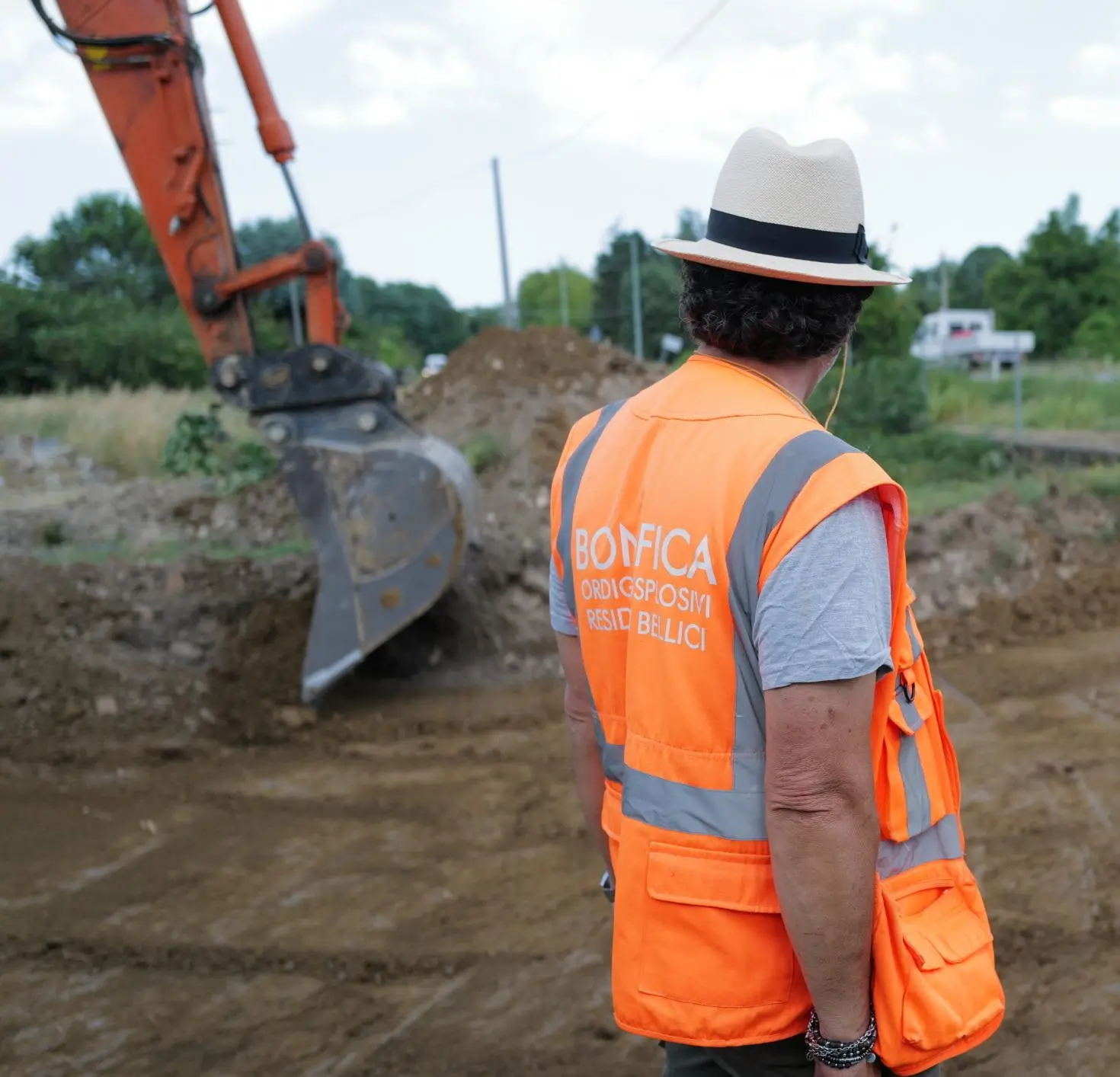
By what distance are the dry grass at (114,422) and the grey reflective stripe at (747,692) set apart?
36.9ft

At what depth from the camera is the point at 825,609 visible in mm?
1422

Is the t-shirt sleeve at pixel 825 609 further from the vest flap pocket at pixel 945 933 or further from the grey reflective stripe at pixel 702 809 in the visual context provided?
the vest flap pocket at pixel 945 933

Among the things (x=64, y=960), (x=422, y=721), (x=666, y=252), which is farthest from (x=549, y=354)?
(x=666, y=252)

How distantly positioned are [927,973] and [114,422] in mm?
15958

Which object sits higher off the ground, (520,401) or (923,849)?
(520,401)

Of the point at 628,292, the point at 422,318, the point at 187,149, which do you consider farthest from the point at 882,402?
the point at 422,318

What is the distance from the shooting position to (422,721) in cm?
613

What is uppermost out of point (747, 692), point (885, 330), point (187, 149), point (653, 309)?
point (653, 309)

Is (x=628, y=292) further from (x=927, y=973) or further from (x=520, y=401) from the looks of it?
(x=927, y=973)

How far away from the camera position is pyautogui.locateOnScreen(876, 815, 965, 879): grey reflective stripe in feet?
5.20

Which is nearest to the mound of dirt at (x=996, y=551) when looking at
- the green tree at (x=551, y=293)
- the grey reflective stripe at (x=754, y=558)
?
the grey reflective stripe at (x=754, y=558)

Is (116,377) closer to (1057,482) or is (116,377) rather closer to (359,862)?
(1057,482)

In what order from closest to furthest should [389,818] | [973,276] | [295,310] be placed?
[389,818] < [295,310] < [973,276]

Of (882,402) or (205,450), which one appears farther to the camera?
(882,402)
